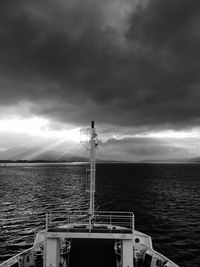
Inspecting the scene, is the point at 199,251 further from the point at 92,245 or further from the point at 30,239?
the point at 30,239

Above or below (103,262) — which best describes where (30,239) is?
below

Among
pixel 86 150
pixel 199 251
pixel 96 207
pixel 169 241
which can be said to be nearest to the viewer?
pixel 86 150

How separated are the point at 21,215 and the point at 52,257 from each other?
3898cm

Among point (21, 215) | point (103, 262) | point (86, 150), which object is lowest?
point (21, 215)

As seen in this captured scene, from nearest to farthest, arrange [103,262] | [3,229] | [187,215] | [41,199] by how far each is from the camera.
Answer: [103,262] < [3,229] < [187,215] < [41,199]

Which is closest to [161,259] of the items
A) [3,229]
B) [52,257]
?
[52,257]

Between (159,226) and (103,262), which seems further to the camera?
(159,226)

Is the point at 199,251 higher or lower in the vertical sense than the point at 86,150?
lower

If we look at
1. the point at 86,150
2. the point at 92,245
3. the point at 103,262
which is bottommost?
the point at 103,262

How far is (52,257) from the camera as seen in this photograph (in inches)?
606

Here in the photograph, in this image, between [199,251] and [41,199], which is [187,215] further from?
[41,199]

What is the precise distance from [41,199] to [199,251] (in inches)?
1985

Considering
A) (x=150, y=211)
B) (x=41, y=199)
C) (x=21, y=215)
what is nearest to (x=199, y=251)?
(x=150, y=211)

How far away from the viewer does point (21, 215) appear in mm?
50250
